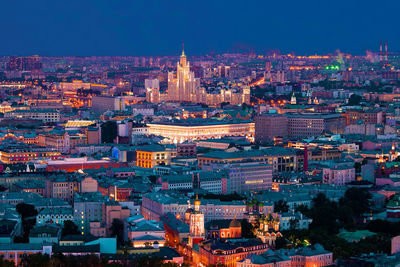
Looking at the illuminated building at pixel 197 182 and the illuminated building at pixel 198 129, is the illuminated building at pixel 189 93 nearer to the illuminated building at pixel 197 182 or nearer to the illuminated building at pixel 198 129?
the illuminated building at pixel 198 129

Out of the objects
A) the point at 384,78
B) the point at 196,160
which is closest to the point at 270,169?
the point at 196,160

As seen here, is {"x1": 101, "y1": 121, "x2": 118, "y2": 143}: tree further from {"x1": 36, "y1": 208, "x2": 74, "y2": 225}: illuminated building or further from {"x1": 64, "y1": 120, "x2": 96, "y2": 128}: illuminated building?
{"x1": 36, "y1": 208, "x2": 74, "y2": 225}: illuminated building

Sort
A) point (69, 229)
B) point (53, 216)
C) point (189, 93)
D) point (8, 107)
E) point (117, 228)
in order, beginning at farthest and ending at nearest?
point (189, 93) → point (8, 107) → point (53, 216) → point (117, 228) → point (69, 229)

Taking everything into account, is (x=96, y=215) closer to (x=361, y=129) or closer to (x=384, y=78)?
(x=361, y=129)

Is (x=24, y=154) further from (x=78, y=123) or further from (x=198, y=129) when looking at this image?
(x=78, y=123)

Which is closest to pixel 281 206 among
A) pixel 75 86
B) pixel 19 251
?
pixel 19 251

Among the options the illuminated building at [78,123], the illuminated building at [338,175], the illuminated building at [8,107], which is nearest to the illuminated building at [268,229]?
the illuminated building at [338,175]
